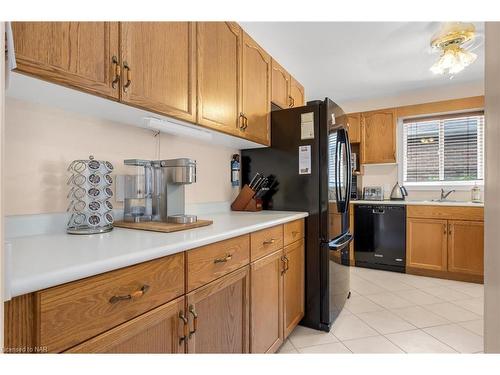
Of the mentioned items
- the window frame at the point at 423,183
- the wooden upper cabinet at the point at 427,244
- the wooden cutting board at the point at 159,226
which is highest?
the window frame at the point at 423,183

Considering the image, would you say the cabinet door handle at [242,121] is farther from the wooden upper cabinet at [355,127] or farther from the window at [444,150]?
the window at [444,150]

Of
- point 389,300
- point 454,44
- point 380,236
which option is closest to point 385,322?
point 389,300

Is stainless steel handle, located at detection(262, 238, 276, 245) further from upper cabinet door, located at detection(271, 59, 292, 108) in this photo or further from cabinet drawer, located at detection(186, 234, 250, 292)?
upper cabinet door, located at detection(271, 59, 292, 108)

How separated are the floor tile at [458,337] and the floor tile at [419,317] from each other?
0.06 m

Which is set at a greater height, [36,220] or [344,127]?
[344,127]

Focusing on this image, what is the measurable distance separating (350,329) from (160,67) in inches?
84.7

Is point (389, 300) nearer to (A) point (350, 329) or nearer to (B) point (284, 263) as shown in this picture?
(A) point (350, 329)

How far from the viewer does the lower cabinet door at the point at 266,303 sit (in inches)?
54.6

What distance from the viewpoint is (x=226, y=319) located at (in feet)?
3.88

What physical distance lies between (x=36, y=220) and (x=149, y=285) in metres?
0.66

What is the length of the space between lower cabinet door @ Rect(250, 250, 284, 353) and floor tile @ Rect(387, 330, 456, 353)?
33.6 inches

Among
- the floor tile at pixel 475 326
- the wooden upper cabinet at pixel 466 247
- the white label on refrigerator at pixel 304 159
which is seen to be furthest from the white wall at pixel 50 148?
the wooden upper cabinet at pixel 466 247
